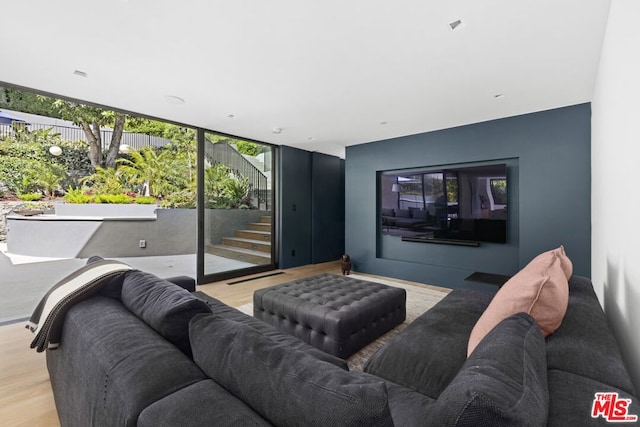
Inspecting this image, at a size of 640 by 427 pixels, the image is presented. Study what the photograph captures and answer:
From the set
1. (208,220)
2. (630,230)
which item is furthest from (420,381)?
(208,220)

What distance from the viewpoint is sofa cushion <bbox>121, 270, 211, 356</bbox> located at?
1.07 m

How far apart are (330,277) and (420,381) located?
1.92 m

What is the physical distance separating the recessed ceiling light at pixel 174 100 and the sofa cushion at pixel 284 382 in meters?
2.89

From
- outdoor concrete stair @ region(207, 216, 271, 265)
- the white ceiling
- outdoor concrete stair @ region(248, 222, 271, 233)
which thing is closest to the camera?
the white ceiling

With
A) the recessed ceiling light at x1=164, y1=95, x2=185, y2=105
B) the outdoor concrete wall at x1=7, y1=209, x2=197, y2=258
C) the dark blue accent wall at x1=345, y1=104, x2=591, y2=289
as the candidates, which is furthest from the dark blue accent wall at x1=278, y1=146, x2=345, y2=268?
the outdoor concrete wall at x1=7, y1=209, x2=197, y2=258

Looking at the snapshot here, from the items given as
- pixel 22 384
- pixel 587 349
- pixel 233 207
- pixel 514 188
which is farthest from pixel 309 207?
pixel 587 349

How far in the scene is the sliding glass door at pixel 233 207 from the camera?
4.38 meters

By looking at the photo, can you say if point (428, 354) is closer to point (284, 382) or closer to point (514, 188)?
point (284, 382)

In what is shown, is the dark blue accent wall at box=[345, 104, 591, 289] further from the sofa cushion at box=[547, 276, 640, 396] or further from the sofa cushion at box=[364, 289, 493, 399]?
the sofa cushion at box=[547, 276, 640, 396]

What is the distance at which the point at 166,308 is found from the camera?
3.59ft

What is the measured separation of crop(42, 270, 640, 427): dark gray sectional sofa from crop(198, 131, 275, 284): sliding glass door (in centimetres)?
308

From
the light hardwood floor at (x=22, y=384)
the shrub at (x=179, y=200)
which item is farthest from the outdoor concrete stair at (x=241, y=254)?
the shrub at (x=179, y=200)

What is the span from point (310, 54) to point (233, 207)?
3.19 m

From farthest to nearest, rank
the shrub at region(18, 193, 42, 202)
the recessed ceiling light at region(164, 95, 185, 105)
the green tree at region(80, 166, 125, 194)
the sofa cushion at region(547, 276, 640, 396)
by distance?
the green tree at region(80, 166, 125, 194)
the shrub at region(18, 193, 42, 202)
the recessed ceiling light at region(164, 95, 185, 105)
the sofa cushion at region(547, 276, 640, 396)
